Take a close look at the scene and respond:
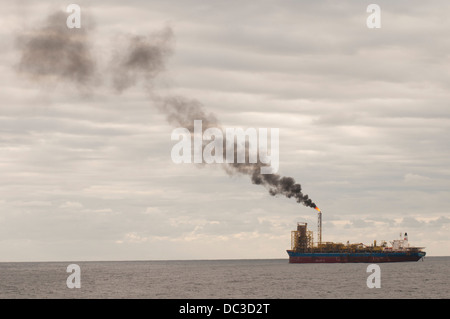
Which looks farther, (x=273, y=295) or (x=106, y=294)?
(x=106, y=294)

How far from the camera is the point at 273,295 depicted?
10969 cm

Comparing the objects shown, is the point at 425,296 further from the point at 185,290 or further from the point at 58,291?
the point at 58,291

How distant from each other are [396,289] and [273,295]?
94.3ft

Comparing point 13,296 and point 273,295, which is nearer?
point 273,295

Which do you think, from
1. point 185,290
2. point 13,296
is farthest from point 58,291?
point 185,290

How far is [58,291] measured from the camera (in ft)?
419

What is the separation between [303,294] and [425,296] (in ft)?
72.9
